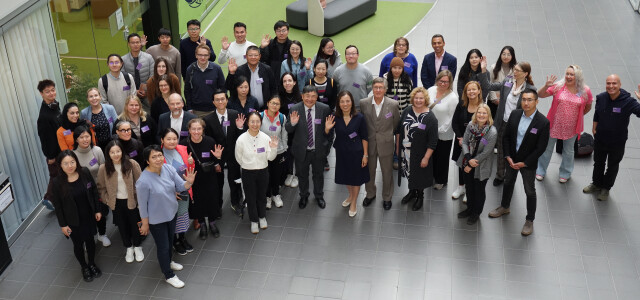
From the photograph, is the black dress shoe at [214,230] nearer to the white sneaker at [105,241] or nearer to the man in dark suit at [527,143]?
the white sneaker at [105,241]

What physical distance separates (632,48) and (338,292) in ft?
30.8

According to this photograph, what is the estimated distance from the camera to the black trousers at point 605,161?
7965 mm

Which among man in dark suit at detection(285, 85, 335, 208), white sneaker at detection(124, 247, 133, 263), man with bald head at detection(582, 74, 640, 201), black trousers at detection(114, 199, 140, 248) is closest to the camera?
Answer: black trousers at detection(114, 199, 140, 248)

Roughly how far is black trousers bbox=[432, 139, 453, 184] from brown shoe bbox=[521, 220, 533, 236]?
48.9 inches

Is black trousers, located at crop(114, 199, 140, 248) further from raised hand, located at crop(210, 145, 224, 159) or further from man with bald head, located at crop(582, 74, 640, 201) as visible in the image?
man with bald head, located at crop(582, 74, 640, 201)

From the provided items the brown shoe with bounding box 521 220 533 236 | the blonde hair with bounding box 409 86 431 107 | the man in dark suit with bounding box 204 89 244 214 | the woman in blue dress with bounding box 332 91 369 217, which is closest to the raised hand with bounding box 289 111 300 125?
the woman in blue dress with bounding box 332 91 369 217

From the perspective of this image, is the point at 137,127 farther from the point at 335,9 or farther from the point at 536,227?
the point at 335,9

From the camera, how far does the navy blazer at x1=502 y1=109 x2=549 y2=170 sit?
712cm

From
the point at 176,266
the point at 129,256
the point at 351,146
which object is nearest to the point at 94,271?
the point at 129,256

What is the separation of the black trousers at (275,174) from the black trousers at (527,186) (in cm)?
275

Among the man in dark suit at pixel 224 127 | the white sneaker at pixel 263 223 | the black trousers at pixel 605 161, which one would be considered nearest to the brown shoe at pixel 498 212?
the black trousers at pixel 605 161

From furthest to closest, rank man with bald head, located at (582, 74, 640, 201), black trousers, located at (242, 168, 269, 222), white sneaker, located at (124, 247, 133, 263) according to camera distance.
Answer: man with bald head, located at (582, 74, 640, 201) → black trousers, located at (242, 168, 269, 222) → white sneaker, located at (124, 247, 133, 263)

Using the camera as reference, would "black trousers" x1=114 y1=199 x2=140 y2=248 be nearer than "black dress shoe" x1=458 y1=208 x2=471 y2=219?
Yes

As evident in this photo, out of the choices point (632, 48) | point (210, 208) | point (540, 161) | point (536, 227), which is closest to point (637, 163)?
point (540, 161)
